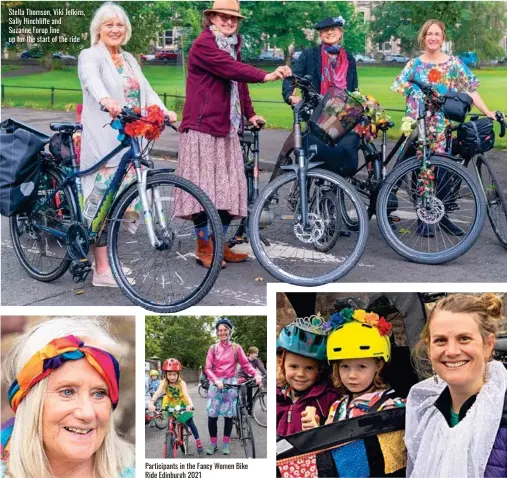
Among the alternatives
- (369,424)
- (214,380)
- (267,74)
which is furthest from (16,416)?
(267,74)

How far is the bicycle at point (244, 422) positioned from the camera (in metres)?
7.05

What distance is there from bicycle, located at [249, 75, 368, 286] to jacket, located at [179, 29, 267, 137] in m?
0.39

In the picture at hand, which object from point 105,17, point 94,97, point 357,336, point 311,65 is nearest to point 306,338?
point 357,336

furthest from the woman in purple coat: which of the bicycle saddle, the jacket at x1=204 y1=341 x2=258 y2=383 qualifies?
the bicycle saddle

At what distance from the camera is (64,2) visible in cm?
732

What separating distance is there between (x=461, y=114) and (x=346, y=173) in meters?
0.81

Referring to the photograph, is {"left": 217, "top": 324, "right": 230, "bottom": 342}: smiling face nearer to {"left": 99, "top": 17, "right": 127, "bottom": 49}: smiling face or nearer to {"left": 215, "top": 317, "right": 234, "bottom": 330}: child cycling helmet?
{"left": 215, "top": 317, "right": 234, "bottom": 330}: child cycling helmet

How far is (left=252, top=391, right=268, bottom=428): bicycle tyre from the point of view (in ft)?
23.1

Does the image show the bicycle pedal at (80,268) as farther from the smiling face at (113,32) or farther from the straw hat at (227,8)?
the straw hat at (227,8)

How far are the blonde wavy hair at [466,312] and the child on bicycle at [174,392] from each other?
4.40 feet

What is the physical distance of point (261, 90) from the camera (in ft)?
25.2

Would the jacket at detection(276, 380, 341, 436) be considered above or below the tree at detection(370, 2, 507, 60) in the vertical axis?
below

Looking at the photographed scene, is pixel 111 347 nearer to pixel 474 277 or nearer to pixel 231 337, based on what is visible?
pixel 231 337

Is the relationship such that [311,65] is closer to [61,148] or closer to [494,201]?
[494,201]
